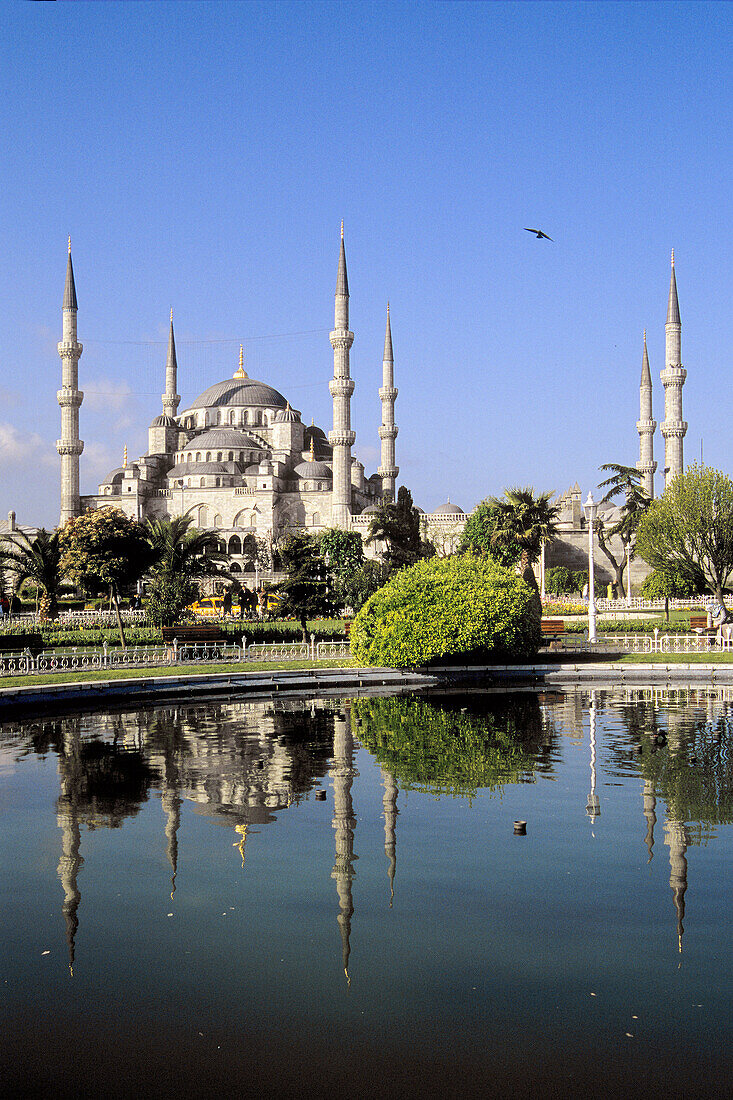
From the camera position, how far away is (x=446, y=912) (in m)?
5.71

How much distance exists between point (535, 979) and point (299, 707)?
10.1 meters

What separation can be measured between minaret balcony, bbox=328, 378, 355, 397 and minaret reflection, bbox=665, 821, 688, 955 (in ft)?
153

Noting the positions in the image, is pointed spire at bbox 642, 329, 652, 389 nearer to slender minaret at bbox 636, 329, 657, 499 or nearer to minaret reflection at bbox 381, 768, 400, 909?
slender minaret at bbox 636, 329, 657, 499

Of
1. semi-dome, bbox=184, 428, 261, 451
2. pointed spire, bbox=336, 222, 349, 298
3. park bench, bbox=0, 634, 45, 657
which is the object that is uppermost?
pointed spire, bbox=336, 222, 349, 298

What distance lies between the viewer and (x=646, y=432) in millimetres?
55406

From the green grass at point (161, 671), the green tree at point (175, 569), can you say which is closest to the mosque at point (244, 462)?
the green tree at point (175, 569)

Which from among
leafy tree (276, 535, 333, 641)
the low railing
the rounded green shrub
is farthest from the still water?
leafy tree (276, 535, 333, 641)

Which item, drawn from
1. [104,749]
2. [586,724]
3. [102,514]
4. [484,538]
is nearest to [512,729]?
[586,724]

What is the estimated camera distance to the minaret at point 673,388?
50.4 meters

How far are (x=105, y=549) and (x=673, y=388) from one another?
3255cm

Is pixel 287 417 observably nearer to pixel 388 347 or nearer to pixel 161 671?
pixel 388 347

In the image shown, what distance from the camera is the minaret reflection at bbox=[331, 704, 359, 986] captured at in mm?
5586

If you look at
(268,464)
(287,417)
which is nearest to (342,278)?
(268,464)

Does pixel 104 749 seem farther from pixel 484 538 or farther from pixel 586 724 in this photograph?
pixel 484 538
